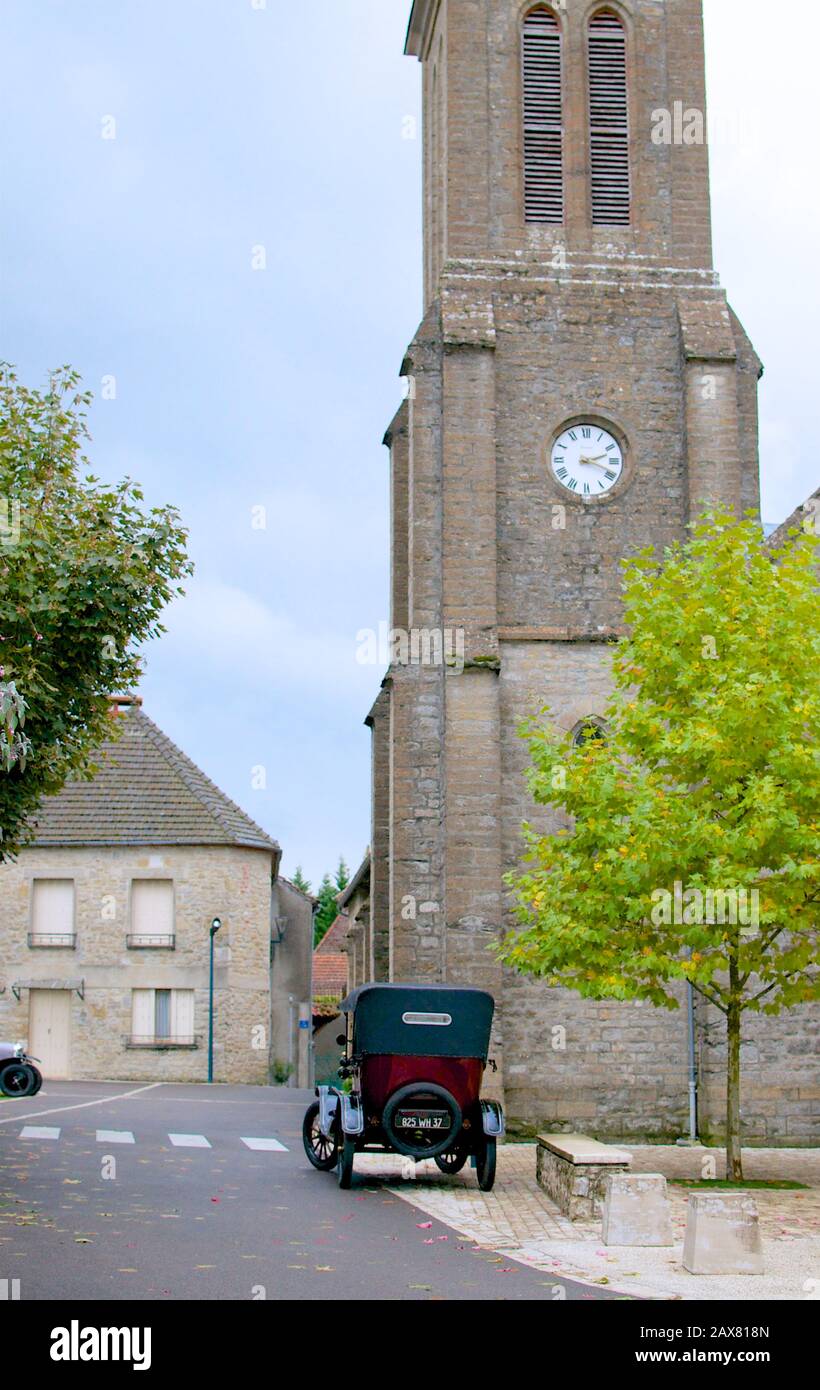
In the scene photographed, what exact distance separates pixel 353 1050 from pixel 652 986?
3247mm

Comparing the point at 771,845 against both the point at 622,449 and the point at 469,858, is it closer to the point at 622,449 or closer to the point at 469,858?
the point at 469,858

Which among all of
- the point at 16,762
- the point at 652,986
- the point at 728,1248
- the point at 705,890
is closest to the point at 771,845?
the point at 705,890

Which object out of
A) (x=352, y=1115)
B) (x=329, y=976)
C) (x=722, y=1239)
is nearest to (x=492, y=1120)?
(x=352, y=1115)

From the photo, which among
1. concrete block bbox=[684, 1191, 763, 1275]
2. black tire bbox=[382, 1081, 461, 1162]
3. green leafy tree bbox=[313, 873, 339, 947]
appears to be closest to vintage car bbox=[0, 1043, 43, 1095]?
black tire bbox=[382, 1081, 461, 1162]

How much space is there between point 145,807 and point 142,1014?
480 centimetres

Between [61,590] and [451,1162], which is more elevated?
[61,590]

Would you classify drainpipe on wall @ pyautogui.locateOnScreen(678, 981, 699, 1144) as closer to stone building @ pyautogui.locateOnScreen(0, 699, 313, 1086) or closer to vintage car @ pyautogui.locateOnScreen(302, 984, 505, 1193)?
vintage car @ pyautogui.locateOnScreen(302, 984, 505, 1193)

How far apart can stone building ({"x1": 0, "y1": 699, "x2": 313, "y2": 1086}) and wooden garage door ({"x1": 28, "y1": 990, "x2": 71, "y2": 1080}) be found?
0.03 metres

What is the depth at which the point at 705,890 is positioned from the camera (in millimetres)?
15180

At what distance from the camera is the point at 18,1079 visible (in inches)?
966

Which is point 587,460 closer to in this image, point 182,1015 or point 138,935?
point 138,935

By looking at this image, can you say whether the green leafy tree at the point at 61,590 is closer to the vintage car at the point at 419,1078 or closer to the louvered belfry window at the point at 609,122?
the vintage car at the point at 419,1078

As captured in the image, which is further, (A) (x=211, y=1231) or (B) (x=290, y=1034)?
(B) (x=290, y=1034)

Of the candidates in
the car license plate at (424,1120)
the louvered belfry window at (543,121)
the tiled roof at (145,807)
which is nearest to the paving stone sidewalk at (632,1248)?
the car license plate at (424,1120)
